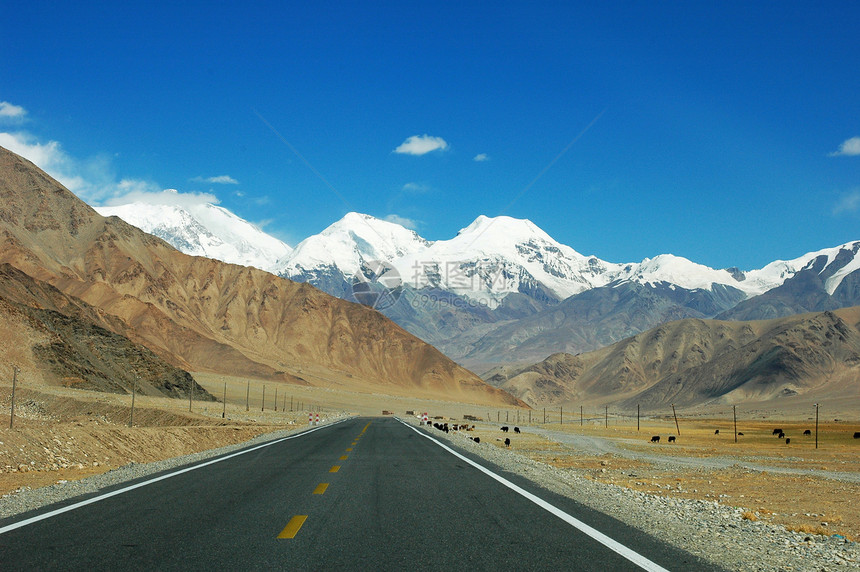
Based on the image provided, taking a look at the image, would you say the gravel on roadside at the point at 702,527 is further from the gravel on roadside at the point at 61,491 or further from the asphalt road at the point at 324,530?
the asphalt road at the point at 324,530

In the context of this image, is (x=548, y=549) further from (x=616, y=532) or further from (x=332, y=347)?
(x=332, y=347)

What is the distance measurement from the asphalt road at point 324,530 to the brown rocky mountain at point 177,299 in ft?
389

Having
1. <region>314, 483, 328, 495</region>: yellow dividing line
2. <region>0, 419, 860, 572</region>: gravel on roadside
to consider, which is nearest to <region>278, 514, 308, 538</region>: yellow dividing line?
<region>314, 483, 328, 495</region>: yellow dividing line

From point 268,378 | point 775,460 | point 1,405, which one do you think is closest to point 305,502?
point 775,460

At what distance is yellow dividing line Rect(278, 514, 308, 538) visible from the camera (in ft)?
29.6

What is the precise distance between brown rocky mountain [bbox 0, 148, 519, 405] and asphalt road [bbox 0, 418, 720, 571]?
118544 millimetres

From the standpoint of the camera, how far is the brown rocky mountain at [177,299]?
144 m

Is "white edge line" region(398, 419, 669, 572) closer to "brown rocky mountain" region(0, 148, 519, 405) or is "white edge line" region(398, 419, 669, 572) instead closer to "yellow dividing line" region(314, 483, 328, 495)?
"yellow dividing line" region(314, 483, 328, 495)

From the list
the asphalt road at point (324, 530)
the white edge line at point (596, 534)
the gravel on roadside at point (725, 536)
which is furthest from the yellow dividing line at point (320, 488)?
the gravel on roadside at point (725, 536)

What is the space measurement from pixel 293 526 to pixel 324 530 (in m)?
0.53

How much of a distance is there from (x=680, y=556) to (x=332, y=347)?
614ft

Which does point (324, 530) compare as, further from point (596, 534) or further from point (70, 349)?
point (70, 349)

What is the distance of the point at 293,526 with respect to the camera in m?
9.64

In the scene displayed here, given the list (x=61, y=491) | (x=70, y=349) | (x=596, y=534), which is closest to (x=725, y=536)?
(x=596, y=534)
